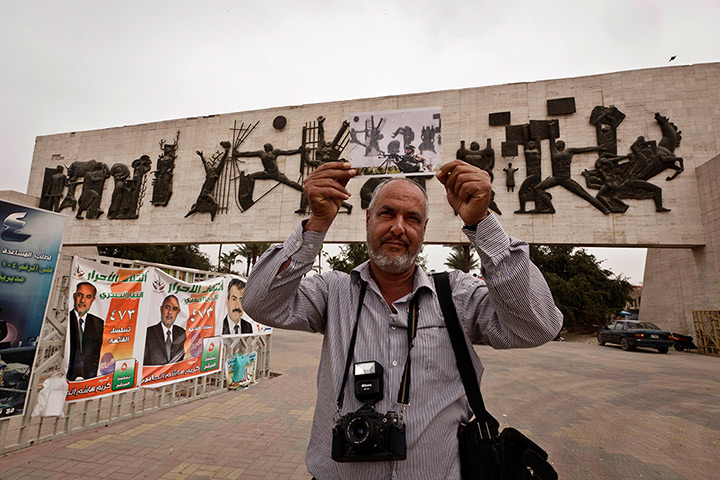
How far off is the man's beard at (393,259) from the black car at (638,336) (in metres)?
18.1

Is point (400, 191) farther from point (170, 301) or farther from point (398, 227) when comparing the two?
point (170, 301)

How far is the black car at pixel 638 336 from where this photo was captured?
14.6 meters

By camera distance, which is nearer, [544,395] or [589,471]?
[589,471]

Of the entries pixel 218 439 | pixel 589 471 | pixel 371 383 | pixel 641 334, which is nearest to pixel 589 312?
pixel 641 334

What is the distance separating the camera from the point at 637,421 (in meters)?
5.88

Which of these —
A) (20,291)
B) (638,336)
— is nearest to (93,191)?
(20,291)

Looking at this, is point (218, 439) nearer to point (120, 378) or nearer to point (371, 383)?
point (120, 378)

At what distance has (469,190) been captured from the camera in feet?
4.68

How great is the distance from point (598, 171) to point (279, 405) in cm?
1417

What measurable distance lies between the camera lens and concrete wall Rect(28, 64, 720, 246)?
13677 mm

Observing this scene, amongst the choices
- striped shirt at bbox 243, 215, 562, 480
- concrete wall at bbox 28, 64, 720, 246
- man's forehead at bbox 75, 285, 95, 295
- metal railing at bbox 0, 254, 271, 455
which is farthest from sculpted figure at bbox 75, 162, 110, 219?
striped shirt at bbox 243, 215, 562, 480

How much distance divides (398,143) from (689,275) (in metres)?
18.7

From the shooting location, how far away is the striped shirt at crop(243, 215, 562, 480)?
4.57 feet

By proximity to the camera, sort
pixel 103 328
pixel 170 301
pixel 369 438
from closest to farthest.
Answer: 1. pixel 369 438
2. pixel 103 328
3. pixel 170 301
